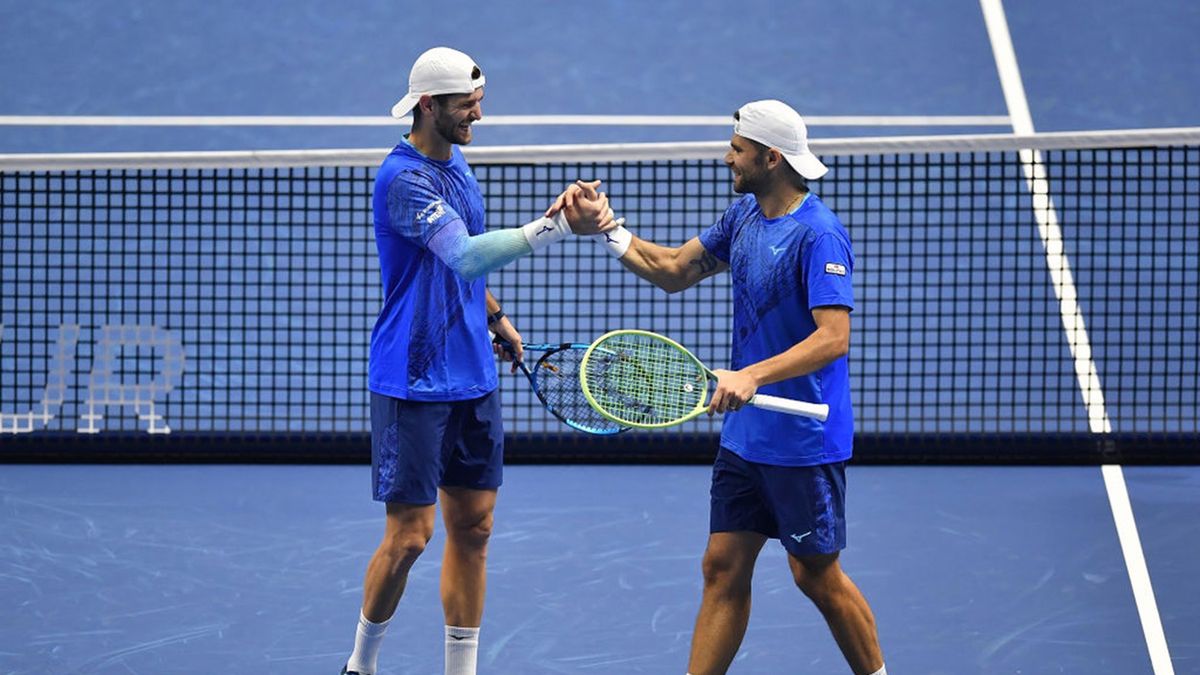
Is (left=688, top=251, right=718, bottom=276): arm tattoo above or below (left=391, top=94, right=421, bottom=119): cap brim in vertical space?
below

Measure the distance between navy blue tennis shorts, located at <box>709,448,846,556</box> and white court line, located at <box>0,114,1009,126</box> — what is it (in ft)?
22.9

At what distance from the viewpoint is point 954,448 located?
856 cm

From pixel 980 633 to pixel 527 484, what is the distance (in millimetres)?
2593

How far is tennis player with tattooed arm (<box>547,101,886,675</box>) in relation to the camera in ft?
15.9

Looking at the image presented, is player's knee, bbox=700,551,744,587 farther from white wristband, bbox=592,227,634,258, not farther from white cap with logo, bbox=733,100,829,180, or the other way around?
white cap with logo, bbox=733,100,829,180

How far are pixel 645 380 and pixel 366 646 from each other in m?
1.19

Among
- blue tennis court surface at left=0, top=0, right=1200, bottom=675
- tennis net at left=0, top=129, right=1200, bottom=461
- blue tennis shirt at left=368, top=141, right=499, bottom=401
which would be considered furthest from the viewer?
tennis net at left=0, top=129, right=1200, bottom=461

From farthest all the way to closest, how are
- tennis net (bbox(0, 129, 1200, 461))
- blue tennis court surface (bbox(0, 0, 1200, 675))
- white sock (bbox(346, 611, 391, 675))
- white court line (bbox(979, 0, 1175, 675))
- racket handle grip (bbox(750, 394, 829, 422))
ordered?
tennis net (bbox(0, 129, 1200, 461))
white court line (bbox(979, 0, 1175, 675))
blue tennis court surface (bbox(0, 0, 1200, 675))
white sock (bbox(346, 611, 391, 675))
racket handle grip (bbox(750, 394, 829, 422))

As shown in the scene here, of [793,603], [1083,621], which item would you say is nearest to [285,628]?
[793,603]

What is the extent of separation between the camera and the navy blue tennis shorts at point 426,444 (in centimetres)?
529

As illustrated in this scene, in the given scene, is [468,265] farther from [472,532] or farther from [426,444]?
[472,532]

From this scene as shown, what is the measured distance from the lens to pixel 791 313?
193 inches

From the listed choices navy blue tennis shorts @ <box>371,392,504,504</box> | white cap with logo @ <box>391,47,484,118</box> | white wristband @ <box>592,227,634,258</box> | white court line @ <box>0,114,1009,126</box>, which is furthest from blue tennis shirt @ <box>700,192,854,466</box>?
white court line @ <box>0,114,1009,126</box>

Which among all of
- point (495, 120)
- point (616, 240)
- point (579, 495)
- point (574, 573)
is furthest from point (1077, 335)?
point (616, 240)
